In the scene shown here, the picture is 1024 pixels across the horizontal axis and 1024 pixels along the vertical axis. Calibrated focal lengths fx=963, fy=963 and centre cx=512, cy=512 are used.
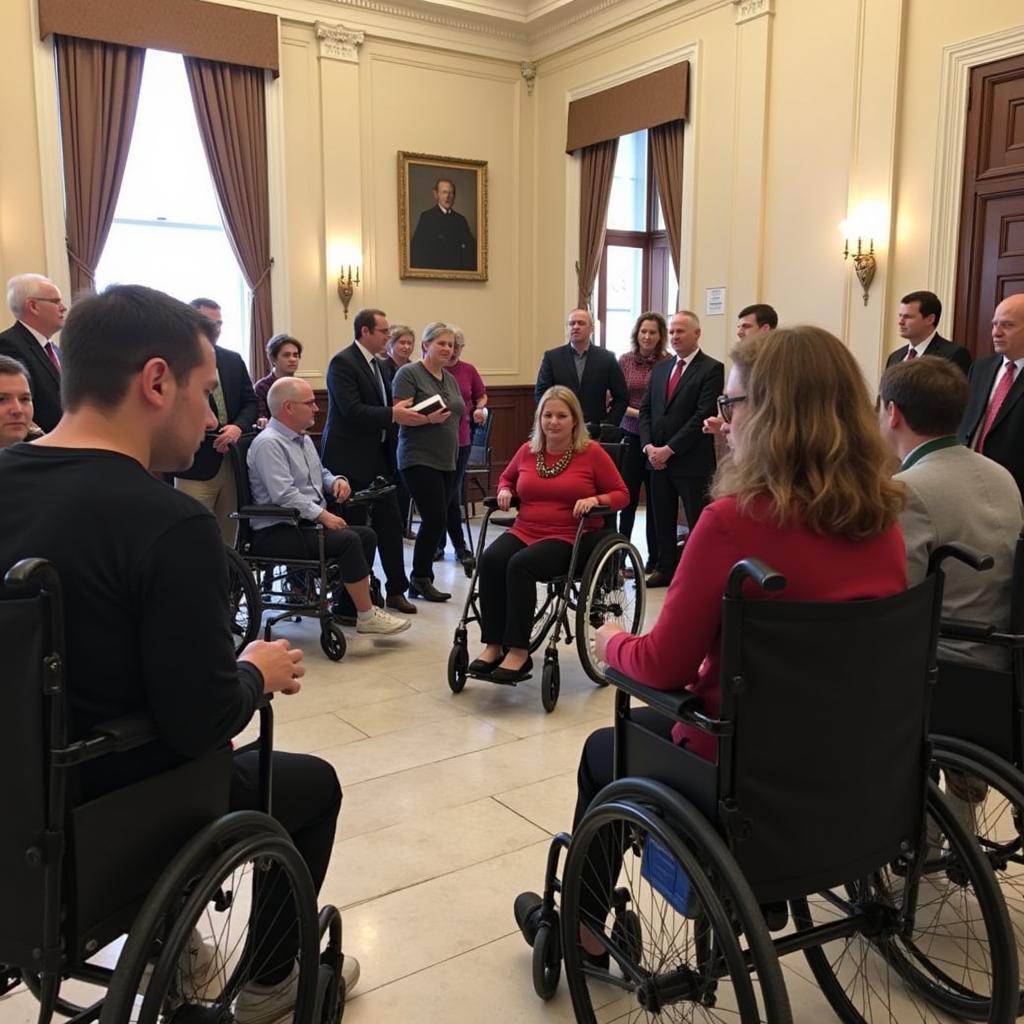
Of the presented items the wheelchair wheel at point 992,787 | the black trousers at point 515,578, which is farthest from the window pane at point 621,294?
the wheelchair wheel at point 992,787

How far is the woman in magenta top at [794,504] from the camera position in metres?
1.50

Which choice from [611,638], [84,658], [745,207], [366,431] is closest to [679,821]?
[611,638]

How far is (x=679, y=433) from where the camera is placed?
5520mm

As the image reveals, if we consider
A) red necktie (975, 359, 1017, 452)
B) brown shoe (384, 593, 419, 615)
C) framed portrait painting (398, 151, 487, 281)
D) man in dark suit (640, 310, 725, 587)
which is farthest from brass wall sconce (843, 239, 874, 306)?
framed portrait painting (398, 151, 487, 281)

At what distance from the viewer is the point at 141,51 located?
22.4 ft

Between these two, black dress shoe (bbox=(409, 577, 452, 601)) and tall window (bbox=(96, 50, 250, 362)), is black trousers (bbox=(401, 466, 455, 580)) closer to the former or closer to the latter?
black dress shoe (bbox=(409, 577, 452, 601))

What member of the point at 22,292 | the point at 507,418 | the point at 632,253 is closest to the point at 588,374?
the point at 507,418

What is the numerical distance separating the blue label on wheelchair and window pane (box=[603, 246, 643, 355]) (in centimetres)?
804

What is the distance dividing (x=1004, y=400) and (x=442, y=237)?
5.43m

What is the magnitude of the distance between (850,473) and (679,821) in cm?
60

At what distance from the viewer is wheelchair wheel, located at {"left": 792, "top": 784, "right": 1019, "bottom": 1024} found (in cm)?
151

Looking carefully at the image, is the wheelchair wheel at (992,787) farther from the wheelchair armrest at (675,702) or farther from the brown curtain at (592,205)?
the brown curtain at (592,205)

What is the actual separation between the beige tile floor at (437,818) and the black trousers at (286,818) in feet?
1.11

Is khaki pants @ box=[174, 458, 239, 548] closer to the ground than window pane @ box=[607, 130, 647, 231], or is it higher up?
closer to the ground
